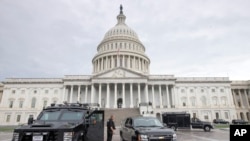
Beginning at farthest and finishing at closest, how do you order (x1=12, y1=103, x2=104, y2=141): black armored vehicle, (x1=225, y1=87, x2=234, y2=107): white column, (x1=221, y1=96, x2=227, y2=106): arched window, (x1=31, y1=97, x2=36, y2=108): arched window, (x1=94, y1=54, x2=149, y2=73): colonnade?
(x1=94, y1=54, x2=149, y2=73): colonnade, (x1=221, y1=96, x2=227, y2=106): arched window, (x1=225, y1=87, x2=234, y2=107): white column, (x1=31, y1=97, x2=36, y2=108): arched window, (x1=12, y1=103, x2=104, y2=141): black armored vehicle

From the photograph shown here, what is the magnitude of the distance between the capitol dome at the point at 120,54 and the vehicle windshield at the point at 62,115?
58312 mm

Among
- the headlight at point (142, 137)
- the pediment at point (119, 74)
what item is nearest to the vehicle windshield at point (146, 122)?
the headlight at point (142, 137)

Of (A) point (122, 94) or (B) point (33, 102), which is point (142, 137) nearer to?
(A) point (122, 94)

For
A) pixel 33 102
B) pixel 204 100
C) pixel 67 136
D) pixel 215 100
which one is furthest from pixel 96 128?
pixel 215 100

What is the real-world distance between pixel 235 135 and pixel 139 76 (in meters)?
52.9

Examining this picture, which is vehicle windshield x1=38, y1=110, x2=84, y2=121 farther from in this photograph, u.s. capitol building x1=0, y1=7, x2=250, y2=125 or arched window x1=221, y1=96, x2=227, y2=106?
arched window x1=221, y1=96, x2=227, y2=106

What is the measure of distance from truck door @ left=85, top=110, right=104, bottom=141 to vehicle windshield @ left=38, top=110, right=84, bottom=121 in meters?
0.75

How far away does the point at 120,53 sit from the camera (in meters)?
72.2

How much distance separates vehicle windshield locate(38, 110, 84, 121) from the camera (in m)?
9.18

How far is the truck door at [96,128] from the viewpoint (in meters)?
9.80

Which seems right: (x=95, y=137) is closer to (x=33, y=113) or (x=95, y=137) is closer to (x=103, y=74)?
(x=103, y=74)

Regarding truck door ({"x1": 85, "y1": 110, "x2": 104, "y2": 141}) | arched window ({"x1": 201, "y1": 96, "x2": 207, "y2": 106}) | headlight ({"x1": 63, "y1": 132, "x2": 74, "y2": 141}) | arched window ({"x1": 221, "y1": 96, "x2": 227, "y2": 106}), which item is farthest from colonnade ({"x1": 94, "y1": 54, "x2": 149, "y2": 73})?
headlight ({"x1": 63, "y1": 132, "x2": 74, "y2": 141})

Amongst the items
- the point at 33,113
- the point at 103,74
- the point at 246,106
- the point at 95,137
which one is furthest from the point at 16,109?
the point at 246,106

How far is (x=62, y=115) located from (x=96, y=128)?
2297 mm
